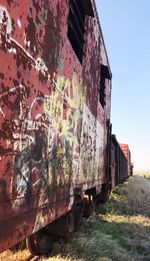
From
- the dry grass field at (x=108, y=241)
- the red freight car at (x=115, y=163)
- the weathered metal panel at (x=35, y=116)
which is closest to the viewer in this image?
the weathered metal panel at (x=35, y=116)

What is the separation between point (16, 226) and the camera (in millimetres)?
2252

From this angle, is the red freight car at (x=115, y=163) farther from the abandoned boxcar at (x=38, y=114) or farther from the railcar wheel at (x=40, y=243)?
the abandoned boxcar at (x=38, y=114)

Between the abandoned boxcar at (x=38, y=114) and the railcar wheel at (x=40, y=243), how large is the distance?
13 cm

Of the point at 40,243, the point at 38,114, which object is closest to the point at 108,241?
the point at 40,243

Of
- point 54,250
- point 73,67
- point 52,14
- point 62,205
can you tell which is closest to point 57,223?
point 54,250

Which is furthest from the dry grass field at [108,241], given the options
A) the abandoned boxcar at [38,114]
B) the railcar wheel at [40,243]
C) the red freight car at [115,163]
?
the abandoned boxcar at [38,114]

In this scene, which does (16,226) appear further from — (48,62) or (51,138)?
(48,62)

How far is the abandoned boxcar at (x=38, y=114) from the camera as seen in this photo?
6.75 feet

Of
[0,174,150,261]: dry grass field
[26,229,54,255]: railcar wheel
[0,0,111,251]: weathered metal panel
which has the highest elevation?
[0,0,111,251]: weathered metal panel

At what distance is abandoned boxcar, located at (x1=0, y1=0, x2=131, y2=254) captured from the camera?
6.75 ft

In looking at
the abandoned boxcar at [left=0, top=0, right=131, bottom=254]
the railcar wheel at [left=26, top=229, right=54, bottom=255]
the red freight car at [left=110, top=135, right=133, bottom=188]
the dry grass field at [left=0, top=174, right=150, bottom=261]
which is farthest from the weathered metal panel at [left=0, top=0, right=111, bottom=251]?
the red freight car at [left=110, top=135, right=133, bottom=188]

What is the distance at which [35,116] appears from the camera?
255 centimetres

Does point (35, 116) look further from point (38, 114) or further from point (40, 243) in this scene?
point (40, 243)

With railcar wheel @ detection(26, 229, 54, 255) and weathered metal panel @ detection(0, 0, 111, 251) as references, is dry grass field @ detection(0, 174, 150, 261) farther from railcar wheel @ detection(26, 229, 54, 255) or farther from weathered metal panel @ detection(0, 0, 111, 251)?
weathered metal panel @ detection(0, 0, 111, 251)
